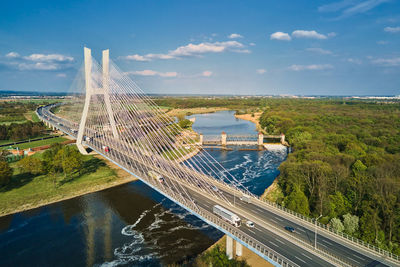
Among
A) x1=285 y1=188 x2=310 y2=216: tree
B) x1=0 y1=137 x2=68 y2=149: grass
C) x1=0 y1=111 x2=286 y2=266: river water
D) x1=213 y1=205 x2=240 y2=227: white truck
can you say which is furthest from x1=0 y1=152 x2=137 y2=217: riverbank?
x1=285 y1=188 x2=310 y2=216: tree

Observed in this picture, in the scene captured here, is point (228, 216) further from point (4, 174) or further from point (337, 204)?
point (4, 174)

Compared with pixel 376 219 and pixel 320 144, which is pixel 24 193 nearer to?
pixel 376 219

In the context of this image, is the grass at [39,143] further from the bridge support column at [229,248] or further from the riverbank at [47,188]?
the bridge support column at [229,248]

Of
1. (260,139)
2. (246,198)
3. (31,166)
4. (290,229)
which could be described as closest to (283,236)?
(290,229)

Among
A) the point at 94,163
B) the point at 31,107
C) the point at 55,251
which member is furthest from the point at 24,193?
the point at 31,107

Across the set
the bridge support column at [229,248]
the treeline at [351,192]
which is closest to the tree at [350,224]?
the treeline at [351,192]
